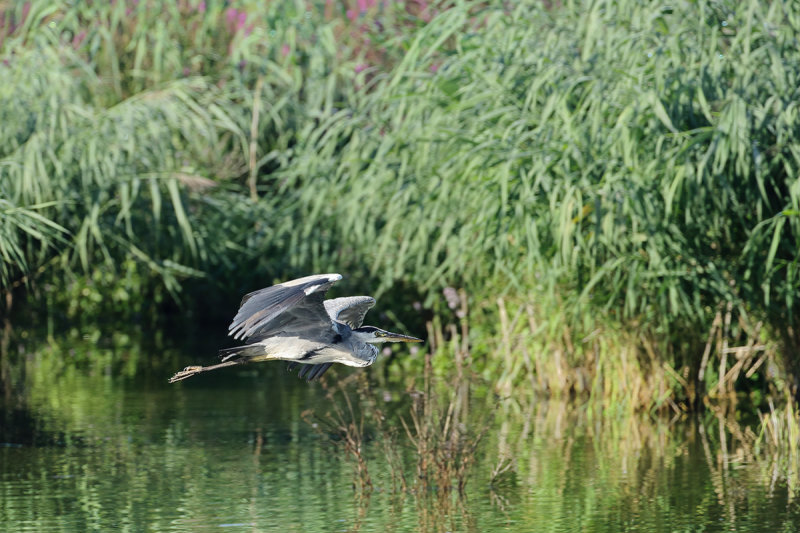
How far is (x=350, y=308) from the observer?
7.10 m

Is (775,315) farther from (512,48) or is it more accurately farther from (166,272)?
(166,272)

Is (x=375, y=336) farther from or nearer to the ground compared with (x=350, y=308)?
nearer to the ground

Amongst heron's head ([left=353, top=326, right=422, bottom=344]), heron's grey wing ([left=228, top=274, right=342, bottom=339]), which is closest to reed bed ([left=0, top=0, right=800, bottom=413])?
heron's head ([left=353, top=326, right=422, bottom=344])

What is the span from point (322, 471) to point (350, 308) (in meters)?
1.91

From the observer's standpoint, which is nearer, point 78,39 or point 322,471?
point 322,471

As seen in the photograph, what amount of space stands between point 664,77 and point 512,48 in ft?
4.55

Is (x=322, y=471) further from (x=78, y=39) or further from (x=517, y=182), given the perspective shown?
(x=78, y=39)

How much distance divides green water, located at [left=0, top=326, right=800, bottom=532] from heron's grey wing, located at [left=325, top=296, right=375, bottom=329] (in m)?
1.09

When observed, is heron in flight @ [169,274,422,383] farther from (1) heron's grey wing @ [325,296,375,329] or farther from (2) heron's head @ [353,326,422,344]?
(1) heron's grey wing @ [325,296,375,329]

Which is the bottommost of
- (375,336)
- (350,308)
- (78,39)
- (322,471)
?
(322,471)

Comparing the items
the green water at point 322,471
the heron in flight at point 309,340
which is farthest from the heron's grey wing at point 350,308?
the green water at point 322,471

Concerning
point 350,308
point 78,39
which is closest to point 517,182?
point 350,308

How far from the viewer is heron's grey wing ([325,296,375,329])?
6.82 metres

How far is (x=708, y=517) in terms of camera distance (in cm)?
748
